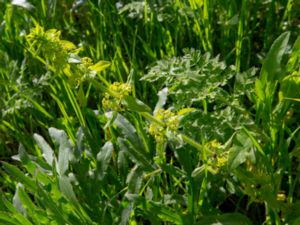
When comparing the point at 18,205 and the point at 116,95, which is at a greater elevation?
the point at 116,95

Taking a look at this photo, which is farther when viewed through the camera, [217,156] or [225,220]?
[225,220]

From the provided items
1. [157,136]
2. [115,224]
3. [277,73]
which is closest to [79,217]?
[115,224]

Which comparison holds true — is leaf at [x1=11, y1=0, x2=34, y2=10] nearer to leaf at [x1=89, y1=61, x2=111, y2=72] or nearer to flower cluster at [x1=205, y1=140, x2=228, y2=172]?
leaf at [x1=89, y1=61, x2=111, y2=72]

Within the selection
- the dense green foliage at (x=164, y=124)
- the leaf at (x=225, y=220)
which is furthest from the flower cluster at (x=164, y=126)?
the leaf at (x=225, y=220)

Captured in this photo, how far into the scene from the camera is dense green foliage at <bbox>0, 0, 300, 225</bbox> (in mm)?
1220

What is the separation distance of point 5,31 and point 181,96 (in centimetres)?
98

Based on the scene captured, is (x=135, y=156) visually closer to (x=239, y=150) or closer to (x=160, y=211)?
(x=160, y=211)

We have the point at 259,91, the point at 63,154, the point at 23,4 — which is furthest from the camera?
the point at 23,4

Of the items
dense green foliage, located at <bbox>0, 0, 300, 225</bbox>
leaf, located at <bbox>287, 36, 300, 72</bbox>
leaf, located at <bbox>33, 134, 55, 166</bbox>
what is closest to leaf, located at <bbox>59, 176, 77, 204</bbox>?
dense green foliage, located at <bbox>0, 0, 300, 225</bbox>

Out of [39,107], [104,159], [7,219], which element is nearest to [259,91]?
[104,159]

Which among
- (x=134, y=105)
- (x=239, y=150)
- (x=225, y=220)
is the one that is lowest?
(x=225, y=220)

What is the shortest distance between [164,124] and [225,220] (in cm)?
32

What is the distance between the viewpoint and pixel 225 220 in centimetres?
131

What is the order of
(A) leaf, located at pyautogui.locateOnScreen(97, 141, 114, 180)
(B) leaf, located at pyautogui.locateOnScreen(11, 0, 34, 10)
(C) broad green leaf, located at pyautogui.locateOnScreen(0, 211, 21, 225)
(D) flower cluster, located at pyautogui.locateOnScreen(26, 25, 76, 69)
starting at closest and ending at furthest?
(D) flower cluster, located at pyautogui.locateOnScreen(26, 25, 76, 69) → (C) broad green leaf, located at pyautogui.locateOnScreen(0, 211, 21, 225) → (A) leaf, located at pyautogui.locateOnScreen(97, 141, 114, 180) → (B) leaf, located at pyautogui.locateOnScreen(11, 0, 34, 10)
